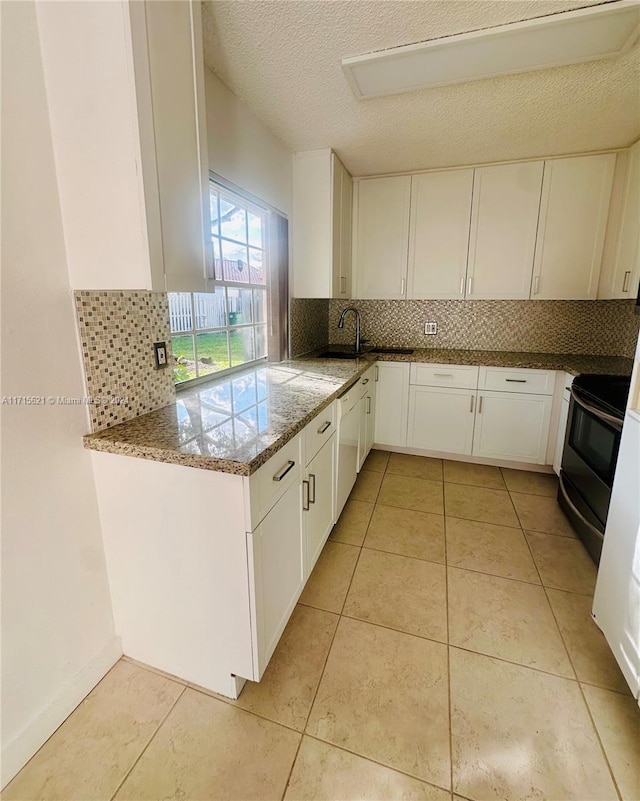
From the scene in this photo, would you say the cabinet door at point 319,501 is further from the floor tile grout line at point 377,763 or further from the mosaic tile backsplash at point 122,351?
the mosaic tile backsplash at point 122,351

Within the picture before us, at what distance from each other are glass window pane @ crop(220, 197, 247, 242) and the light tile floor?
189cm

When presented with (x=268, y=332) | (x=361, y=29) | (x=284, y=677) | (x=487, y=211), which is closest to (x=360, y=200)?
(x=487, y=211)

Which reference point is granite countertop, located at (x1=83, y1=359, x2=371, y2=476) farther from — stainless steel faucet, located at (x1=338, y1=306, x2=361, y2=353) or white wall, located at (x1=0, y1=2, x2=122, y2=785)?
stainless steel faucet, located at (x1=338, y1=306, x2=361, y2=353)

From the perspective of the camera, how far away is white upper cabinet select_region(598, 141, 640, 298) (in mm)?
2487

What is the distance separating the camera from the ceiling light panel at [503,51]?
4.67ft

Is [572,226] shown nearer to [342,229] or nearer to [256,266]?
[342,229]

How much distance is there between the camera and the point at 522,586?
1.85 m

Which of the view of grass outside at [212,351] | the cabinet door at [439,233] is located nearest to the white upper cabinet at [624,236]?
the cabinet door at [439,233]

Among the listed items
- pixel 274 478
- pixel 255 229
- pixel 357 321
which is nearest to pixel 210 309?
pixel 255 229

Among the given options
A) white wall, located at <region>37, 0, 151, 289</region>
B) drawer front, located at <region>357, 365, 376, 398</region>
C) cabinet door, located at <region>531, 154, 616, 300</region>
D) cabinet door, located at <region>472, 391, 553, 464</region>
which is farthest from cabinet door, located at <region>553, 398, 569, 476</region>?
white wall, located at <region>37, 0, 151, 289</region>

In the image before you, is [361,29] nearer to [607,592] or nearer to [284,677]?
[607,592]

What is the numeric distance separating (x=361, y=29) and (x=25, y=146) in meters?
1.29

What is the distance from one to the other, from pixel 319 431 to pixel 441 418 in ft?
5.67

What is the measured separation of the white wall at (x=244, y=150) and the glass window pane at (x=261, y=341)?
80cm
